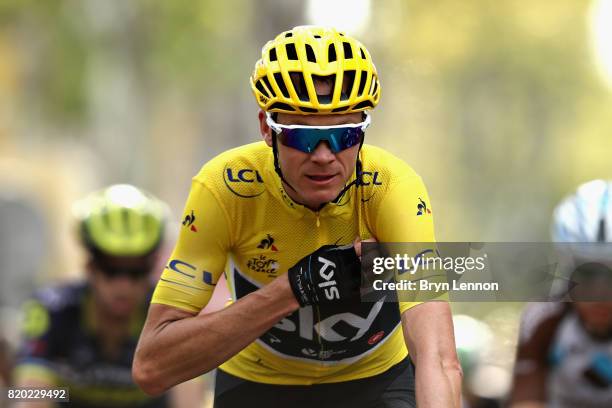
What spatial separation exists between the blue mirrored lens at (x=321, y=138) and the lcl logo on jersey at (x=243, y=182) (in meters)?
0.35

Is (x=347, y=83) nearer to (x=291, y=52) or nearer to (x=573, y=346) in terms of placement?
(x=291, y=52)

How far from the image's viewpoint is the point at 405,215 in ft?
16.5

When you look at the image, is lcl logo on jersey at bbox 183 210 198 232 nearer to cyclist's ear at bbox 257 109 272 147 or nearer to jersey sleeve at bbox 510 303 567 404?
cyclist's ear at bbox 257 109 272 147

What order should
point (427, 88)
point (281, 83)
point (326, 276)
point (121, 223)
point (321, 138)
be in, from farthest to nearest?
point (427, 88) < point (121, 223) < point (281, 83) < point (321, 138) < point (326, 276)

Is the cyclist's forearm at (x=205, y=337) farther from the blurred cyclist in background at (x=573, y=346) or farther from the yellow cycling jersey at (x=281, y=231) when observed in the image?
the blurred cyclist in background at (x=573, y=346)

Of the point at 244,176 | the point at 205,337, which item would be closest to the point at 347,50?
the point at 244,176

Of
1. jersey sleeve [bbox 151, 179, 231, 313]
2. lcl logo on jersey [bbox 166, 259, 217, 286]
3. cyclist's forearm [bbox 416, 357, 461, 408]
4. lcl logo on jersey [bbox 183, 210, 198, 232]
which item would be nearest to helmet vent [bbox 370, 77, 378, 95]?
jersey sleeve [bbox 151, 179, 231, 313]

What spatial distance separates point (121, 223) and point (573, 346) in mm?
3090

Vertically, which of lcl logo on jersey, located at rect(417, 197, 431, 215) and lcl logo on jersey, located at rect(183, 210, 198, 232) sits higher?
lcl logo on jersey, located at rect(417, 197, 431, 215)

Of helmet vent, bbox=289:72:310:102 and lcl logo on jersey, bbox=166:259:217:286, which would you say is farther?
lcl logo on jersey, bbox=166:259:217:286

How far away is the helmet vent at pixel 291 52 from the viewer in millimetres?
5121

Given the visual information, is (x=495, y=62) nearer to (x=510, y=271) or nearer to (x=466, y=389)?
(x=466, y=389)

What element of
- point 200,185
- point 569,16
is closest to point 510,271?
point 200,185

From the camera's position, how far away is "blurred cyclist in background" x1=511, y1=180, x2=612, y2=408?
712cm
